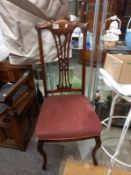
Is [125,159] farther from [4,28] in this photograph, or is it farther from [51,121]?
[4,28]

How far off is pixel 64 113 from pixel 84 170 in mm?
530

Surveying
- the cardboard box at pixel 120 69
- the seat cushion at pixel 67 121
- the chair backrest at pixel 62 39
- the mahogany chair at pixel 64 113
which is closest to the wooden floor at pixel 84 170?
the mahogany chair at pixel 64 113

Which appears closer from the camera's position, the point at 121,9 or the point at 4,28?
the point at 4,28

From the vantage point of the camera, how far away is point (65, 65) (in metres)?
1.30

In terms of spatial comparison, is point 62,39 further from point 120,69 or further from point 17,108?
point 17,108

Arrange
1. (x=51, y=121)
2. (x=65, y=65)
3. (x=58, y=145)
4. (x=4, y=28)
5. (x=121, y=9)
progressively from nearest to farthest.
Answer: (x=51, y=121) → (x=4, y=28) → (x=65, y=65) → (x=58, y=145) → (x=121, y=9)

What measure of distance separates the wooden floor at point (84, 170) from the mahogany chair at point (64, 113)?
6cm

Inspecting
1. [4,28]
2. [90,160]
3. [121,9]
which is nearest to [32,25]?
[4,28]

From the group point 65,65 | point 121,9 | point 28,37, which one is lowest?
point 65,65

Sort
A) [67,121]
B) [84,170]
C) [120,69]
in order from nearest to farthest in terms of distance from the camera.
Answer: [120,69], [67,121], [84,170]

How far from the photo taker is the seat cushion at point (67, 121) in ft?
3.32

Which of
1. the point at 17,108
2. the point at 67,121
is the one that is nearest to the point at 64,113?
the point at 67,121

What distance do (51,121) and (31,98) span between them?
0.47 m

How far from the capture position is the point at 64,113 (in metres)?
1.14
